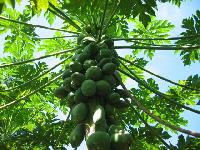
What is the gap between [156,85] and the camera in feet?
18.5

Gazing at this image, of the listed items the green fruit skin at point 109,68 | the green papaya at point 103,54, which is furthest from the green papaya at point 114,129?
A: the green papaya at point 103,54

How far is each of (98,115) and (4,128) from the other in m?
4.23

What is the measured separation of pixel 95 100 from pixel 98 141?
676 millimetres

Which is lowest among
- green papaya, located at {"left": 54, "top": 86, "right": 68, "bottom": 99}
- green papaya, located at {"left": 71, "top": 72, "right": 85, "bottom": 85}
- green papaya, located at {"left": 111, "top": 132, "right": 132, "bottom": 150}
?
green papaya, located at {"left": 111, "top": 132, "right": 132, "bottom": 150}

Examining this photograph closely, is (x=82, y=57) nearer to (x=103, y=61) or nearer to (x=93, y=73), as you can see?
(x=103, y=61)

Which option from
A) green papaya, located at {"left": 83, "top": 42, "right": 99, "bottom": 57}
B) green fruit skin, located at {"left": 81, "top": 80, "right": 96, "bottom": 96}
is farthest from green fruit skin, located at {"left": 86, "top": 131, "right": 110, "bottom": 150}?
green papaya, located at {"left": 83, "top": 42, "right": 99, "bottom": 57}

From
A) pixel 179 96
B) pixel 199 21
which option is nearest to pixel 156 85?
pixel 179 96

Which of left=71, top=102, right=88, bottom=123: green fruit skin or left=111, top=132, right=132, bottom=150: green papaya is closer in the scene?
left=111, top=132, right=132, bottom=150: green papaya

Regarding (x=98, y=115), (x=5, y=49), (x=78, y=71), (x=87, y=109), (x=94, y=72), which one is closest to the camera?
(x=98, y=115)

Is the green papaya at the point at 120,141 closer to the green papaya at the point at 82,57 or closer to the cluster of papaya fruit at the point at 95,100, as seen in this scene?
the cluster of papaya fruit at the point at 95,100

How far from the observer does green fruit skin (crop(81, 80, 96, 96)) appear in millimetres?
2978

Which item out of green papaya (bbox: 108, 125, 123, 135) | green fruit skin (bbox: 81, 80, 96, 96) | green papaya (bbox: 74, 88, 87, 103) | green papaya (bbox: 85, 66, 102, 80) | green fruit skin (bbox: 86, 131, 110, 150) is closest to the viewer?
green fruit skin (bbox: 86, 131, 110, 150)

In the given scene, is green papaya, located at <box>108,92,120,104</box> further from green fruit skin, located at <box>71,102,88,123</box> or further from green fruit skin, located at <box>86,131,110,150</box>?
green fruit skin, located at <box>86,131,110,150</box>

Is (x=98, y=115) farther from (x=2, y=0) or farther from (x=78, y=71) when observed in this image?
(x=2, y=0)
